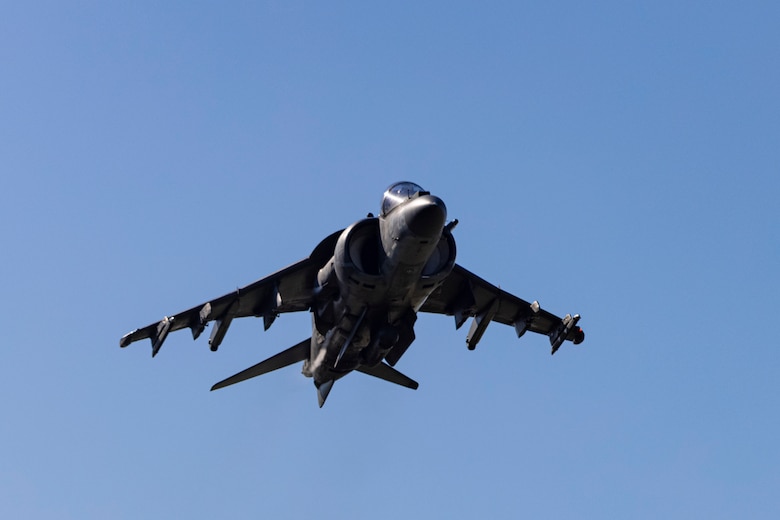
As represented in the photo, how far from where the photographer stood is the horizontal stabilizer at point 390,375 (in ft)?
97.8

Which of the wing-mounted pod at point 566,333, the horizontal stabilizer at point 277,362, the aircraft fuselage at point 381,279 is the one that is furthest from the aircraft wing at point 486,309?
the horizontal stabilizer at point 277,362

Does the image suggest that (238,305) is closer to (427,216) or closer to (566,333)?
(427,216)

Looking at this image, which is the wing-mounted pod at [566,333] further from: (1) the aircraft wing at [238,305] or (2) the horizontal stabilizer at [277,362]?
(1) the aircraft wing at [238,305]

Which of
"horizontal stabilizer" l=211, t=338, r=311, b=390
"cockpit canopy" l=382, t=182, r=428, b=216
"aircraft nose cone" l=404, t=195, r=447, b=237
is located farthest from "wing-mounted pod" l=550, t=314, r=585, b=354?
"aircraft nose cone" l=404, t=195, r=447, b=237

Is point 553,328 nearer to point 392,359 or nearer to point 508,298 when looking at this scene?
point 508,298

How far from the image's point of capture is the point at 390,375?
98.8ft

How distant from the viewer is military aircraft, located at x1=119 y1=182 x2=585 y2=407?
23719mm

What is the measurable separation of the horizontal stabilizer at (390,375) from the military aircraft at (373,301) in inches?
1.1

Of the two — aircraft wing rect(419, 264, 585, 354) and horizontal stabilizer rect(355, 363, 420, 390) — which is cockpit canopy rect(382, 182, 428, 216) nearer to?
aircraft wing rect(419, 264, 585, 354)

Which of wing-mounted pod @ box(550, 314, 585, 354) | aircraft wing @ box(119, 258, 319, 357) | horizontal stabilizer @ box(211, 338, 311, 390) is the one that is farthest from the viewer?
wing-mounted pod @ box(550, 314, 585, 354)

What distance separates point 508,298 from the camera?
29609 millimetres

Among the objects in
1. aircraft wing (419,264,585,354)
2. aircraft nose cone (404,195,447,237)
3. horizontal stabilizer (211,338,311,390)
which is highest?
aircraft wing (419,264,585,354)

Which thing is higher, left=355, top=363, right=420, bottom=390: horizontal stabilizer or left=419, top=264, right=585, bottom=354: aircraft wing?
left=419, top=264, right=585, bottom=354: aircraft wing

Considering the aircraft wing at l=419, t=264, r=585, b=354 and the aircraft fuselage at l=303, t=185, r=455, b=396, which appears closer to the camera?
the aircraft fuselage at l=303, t=185, r=455, b=396
